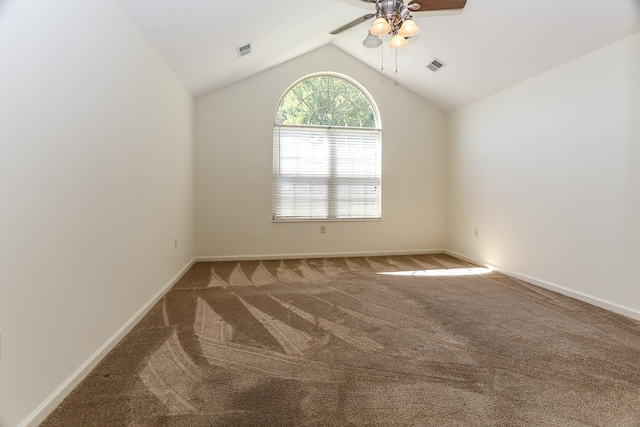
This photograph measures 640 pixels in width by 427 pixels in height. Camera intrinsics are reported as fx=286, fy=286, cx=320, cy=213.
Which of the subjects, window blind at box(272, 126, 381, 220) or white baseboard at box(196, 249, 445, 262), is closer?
white baseboard at box(196, 249, 445, 262)

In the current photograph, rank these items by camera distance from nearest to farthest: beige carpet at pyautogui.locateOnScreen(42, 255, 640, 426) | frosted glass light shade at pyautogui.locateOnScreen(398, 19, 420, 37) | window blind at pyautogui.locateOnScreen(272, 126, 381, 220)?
1. beige carpet at pyautogui.locateOnScreen(42, 255, 640, 426)
2. frosted glass light shade at pyautogui.locateOnScreen(398, 19, 420, 37)
3. window blind at pyautogui.locateOnScreen(272, 126, 381, 220)

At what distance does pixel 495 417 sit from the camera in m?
1.19

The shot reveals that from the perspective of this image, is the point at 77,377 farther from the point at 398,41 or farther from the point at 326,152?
the point at 326,152

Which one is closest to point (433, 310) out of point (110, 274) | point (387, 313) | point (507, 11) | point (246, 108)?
point (387, 313)

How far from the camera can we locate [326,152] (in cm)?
437

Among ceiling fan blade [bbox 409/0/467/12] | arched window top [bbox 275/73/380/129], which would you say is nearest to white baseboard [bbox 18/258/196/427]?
ceiling fan blade [bbox 409/0/467/12]

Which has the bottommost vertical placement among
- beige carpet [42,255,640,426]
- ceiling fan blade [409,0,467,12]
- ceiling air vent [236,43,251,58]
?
beige carpet [42,255,640,426]

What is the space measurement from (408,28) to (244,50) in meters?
1.87

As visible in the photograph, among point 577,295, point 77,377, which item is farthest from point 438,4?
point 77,377

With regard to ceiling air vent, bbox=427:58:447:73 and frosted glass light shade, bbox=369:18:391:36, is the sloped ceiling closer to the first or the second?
ceiling air vent, bbox=427:58:447:73

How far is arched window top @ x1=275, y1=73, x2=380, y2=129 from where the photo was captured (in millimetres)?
4293

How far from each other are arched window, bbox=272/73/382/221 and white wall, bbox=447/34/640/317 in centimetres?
146

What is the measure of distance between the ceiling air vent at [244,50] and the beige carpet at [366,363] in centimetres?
256

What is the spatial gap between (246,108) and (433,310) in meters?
3.48
